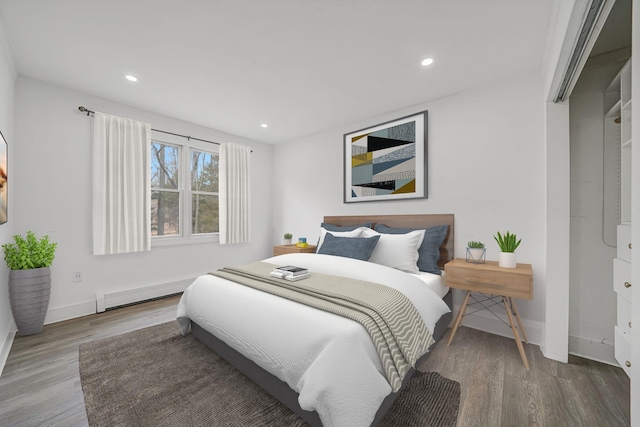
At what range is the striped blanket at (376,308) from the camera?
4.36ft

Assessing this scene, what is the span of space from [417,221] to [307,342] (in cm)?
219

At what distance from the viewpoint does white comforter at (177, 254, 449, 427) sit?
1.12m

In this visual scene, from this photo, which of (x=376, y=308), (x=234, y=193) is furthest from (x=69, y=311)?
(x=376, y=308)

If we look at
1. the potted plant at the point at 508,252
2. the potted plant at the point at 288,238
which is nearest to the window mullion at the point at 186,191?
the potted plant at the point at 288,238

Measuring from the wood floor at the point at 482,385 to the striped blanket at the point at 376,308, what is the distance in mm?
458

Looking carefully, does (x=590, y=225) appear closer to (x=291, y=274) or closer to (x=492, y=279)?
(x=492, y=279)

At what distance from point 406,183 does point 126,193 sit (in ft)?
11.1

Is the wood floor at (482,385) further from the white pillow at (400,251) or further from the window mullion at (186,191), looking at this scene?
the window mullion at (186,191)

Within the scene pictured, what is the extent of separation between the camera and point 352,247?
275cm

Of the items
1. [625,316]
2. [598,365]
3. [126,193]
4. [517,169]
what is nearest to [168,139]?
[126,193]

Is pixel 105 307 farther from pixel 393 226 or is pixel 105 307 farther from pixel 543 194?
pixel 543 194

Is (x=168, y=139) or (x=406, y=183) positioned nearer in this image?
(x=406, y=183)

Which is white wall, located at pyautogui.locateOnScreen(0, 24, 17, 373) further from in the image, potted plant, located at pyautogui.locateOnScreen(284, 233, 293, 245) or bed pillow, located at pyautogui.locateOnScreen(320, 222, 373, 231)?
bed pillow, located at pyautogui.locateOnScreen(320, 222, 373, 231)

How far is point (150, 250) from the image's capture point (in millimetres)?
3391
